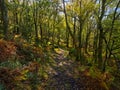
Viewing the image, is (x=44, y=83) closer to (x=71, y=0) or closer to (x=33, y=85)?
(x=33, y=85)

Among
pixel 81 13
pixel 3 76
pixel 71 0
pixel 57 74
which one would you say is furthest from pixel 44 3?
pixel 3 76

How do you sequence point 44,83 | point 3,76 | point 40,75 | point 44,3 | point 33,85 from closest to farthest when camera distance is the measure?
point 3,76 < point 33,85 < point 44,83 < point 40,75 < point 44,3

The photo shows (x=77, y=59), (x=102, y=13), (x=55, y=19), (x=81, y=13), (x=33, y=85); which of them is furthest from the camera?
(x=55, y=19)

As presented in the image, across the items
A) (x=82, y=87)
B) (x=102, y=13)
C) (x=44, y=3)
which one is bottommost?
(x=82, y=87)

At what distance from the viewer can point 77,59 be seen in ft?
68.6

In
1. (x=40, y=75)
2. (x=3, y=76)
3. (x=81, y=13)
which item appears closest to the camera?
(x=3, y=76)

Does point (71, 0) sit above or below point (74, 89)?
above

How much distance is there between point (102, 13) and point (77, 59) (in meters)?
5.83

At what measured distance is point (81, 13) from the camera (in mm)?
19656

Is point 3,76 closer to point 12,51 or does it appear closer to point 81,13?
point 12,51

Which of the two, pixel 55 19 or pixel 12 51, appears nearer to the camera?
pixel 12 51

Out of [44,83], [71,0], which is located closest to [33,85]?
[44,83]

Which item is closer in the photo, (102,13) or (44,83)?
(44,83)

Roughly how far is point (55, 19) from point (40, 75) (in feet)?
83.2
